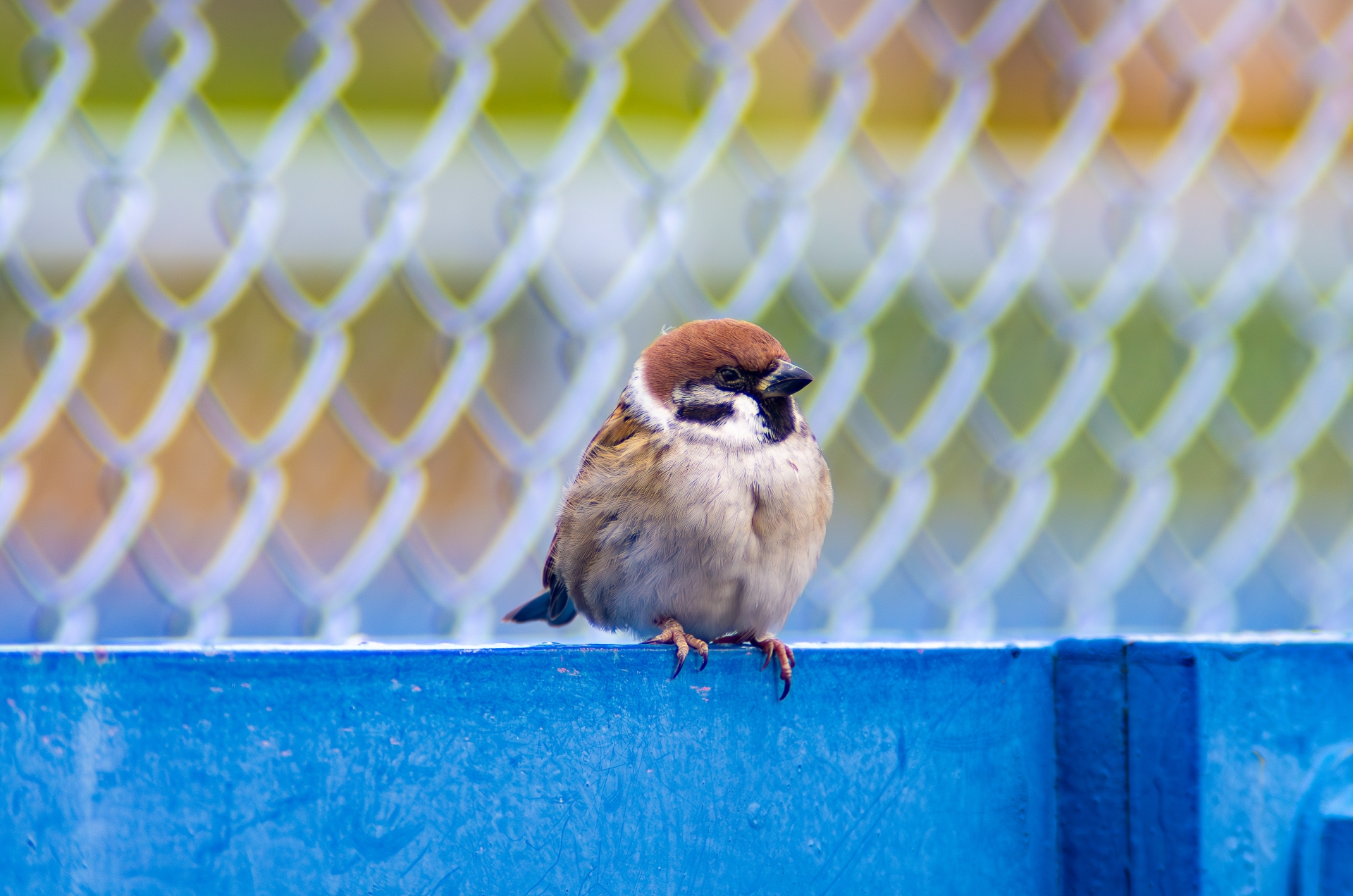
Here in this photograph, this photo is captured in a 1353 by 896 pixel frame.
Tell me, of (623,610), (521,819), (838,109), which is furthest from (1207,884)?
(838,109)

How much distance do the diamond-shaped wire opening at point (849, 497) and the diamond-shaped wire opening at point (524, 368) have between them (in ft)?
1.91

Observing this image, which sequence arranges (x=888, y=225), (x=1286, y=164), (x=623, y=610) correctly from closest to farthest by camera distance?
(x=623, y=610), (x=888, y=225), (x=1286, y=164)

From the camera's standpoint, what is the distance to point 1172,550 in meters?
2.56

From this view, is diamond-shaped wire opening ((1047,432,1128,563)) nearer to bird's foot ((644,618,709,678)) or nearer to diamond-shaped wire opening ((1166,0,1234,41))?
diamond-shaped wire opening ((1166,0,1234,41))

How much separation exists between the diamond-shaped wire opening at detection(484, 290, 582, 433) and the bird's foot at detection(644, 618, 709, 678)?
3.49 feet

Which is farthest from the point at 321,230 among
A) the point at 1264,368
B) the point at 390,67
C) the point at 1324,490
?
the point at 1324,490

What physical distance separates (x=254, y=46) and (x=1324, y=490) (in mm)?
2377

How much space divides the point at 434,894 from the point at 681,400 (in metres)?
0.75

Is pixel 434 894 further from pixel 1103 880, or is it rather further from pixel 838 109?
pixel 838 109

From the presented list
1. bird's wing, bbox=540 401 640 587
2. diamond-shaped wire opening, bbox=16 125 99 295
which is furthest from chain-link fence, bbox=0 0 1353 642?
bird's wing, bbox=540 401 640 587

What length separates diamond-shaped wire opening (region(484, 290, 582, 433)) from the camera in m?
2.25

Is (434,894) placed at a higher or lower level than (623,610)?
lower

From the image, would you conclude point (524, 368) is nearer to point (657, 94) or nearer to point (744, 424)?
point (657, 94)

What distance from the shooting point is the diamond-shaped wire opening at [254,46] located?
2443 mm
